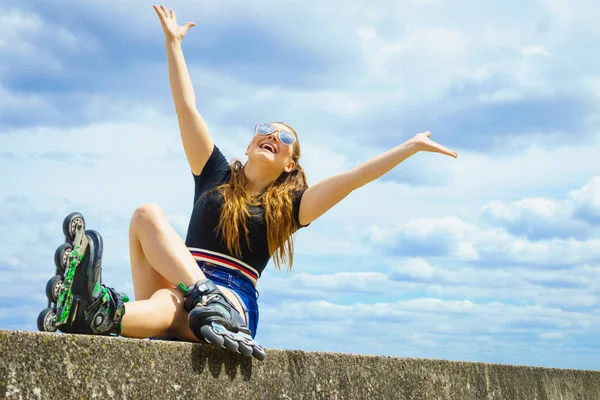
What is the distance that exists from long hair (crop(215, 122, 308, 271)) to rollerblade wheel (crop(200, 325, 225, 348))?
3.43 feet

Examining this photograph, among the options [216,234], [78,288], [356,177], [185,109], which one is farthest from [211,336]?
[185,109]

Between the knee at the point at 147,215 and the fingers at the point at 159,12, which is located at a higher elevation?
the fingers at the point at 159,12

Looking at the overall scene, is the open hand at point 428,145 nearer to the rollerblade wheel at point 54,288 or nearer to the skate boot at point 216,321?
the skate boot at point 216,321

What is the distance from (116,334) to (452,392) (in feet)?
7.76

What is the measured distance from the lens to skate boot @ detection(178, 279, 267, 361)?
10.5ft

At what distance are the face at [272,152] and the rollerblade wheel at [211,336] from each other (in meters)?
1.69

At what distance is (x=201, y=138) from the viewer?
15.2 feet

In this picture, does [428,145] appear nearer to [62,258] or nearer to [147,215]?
[147,215]

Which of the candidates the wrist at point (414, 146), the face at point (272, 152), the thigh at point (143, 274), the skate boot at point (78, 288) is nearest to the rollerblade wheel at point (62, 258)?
the skate boot at point (78, 288)

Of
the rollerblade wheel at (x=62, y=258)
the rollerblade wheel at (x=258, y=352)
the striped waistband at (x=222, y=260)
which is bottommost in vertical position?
the rollerblade wheel at (x=258, y=352)

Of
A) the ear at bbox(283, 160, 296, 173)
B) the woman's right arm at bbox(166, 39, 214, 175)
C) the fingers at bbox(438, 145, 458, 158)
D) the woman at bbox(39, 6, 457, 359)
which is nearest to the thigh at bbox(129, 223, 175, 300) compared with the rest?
the woman at bbox(39, 6, 457, 359)

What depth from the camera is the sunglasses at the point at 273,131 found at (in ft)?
15.6

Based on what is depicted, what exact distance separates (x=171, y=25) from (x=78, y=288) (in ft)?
7.63

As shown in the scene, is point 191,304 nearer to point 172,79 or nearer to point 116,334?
point 116,334
